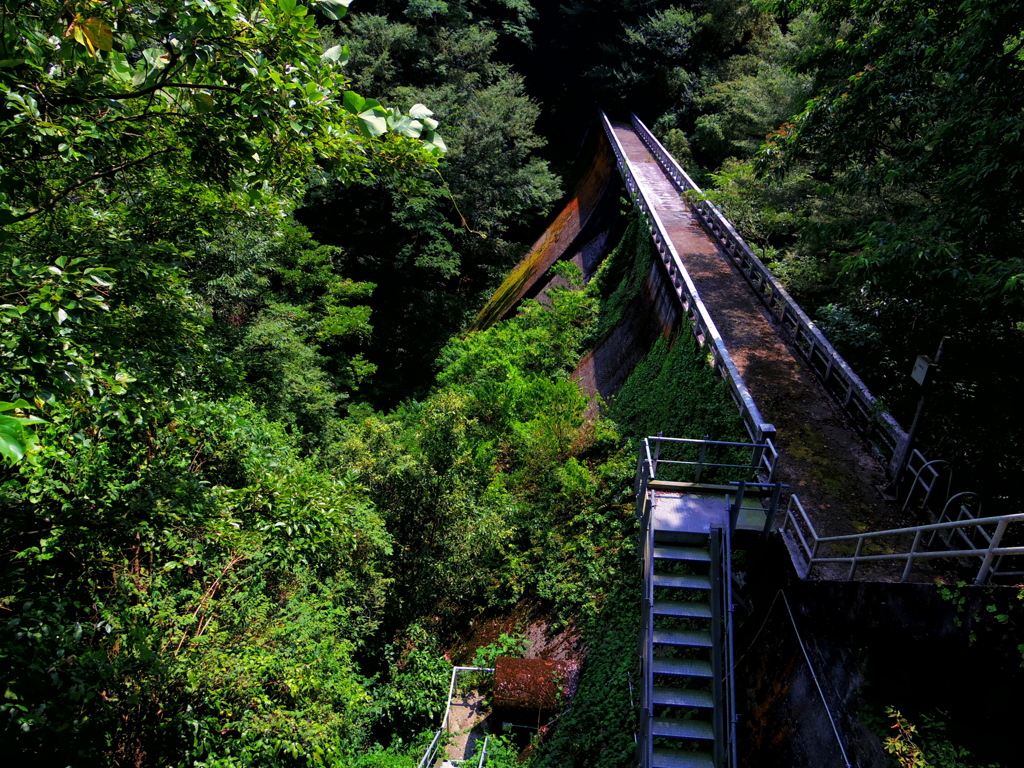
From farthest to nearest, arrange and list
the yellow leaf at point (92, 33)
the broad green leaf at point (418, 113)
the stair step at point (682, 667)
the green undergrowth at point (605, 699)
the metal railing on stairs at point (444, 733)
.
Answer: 1. the metal railing on stairs at point (444, 733)
2. the green undergrowth at point (605, 699)
3. the stair step at point (682, 667)
4. the broad green leaf at point (418, 113)
5. the yellow leaf at point (92, 33)

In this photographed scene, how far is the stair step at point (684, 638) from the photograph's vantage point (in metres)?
6.45

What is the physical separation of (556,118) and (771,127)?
75.4 feet

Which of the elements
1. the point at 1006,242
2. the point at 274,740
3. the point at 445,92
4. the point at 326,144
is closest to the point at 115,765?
the point at 274,740

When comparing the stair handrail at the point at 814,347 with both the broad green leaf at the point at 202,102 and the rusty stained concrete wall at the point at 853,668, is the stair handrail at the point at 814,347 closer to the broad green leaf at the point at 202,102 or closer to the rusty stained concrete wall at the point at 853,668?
the rusty stained concrete wall at the point at 853,668

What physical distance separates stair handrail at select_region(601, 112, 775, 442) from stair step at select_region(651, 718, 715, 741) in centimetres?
345

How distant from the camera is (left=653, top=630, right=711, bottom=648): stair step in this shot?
6453 millimetres

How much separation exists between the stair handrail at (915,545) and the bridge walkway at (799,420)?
20.2 inches

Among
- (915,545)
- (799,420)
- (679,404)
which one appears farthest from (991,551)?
(679,404)

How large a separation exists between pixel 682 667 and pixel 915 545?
2.79m

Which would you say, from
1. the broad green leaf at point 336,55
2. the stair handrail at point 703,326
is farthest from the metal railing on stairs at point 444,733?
the broad green leaf at point 336,55

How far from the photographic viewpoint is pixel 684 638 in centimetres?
655

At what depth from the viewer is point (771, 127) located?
63.4 feet

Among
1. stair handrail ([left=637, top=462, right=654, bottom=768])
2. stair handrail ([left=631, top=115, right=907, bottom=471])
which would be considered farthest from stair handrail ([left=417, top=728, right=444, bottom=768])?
stair handrail ([left=631, top=115, right=907, bottom=471])

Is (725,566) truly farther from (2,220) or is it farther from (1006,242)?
(2,220)
